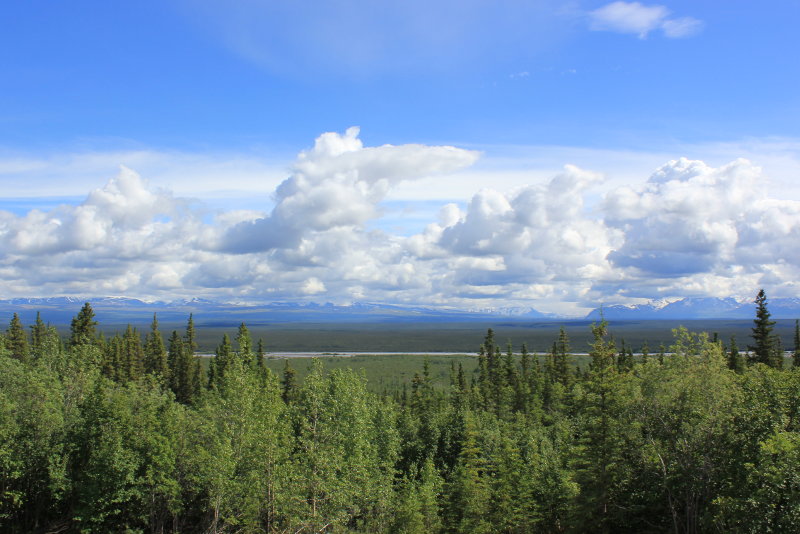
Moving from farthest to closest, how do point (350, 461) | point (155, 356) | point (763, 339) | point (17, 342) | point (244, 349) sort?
point (155, 356) → point (17, 342) → point (763, 339) → point (244, 349) → point (350, 461)

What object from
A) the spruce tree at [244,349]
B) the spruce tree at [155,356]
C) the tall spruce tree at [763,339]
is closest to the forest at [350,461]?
the spruce tree at [244,349]

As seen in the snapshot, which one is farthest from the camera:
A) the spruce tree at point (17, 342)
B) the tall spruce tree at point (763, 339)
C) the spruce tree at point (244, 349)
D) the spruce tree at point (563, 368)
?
the spruce tree at point (563, 368)

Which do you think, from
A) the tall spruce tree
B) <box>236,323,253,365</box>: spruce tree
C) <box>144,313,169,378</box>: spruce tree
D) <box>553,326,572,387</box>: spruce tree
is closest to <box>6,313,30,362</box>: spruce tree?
<box>144,313,169,378</box>: spruce tree

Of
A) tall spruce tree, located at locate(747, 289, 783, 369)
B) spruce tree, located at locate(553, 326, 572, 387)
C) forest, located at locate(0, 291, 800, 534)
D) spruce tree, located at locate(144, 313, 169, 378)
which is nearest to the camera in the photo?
forest, located at locate(0, 291, 800, 534)

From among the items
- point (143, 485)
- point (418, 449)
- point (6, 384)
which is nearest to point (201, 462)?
point (143, 485)

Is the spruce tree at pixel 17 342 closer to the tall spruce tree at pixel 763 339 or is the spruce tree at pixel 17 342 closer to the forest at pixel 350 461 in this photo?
the forest at pixel 350 461

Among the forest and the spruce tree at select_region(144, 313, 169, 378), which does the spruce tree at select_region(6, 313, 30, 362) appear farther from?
the forest

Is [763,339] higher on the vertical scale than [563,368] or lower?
higher

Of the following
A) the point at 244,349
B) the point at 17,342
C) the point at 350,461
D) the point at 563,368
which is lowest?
the point at 563,368

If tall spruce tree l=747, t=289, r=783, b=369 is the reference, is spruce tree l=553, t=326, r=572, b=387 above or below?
below

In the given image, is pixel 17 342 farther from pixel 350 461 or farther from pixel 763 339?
pixel 763 339

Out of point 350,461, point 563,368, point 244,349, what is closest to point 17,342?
point 244,349

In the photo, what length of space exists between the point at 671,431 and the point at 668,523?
6.65 meters

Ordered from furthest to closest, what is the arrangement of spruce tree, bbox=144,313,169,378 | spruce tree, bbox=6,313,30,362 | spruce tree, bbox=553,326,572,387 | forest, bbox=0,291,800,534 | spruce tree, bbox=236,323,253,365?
spruce tree, bbox=144,313,169,378
spruce tree, bbox=553,326,572,387
spruce tree, bbox=6,313,30,362
spruce tree, bbox=236,323,253,365
forest, bbox=0,291,800,534
